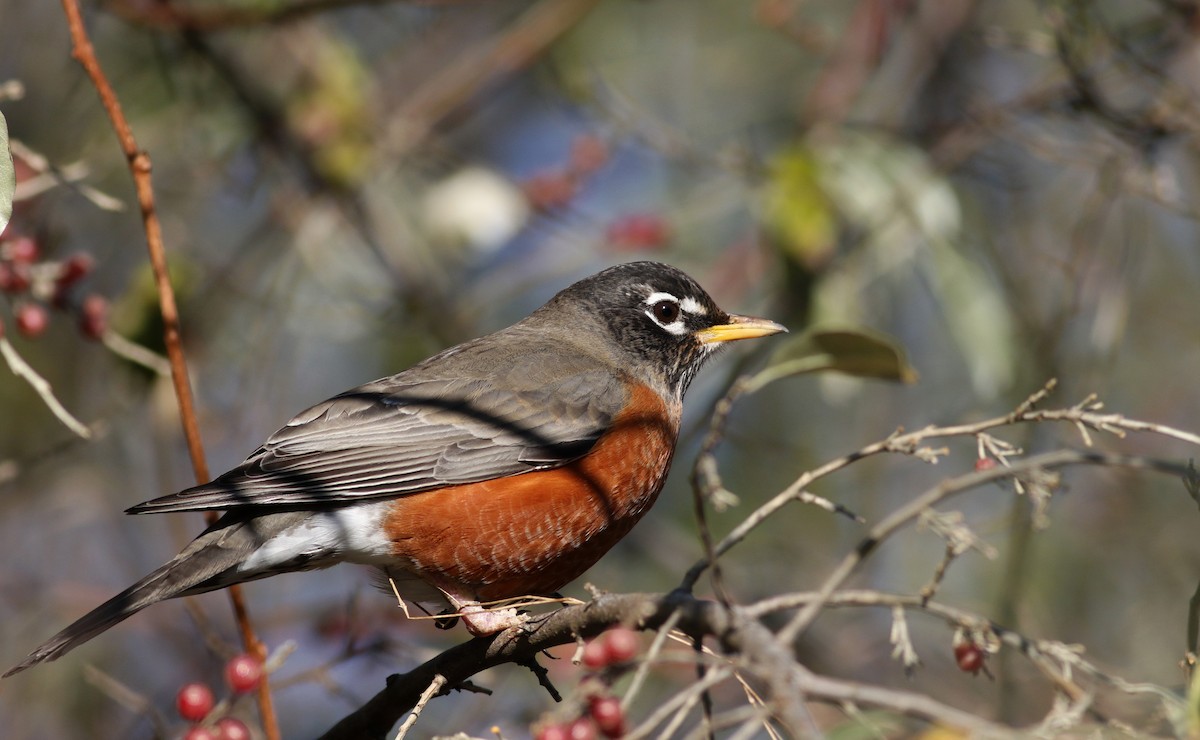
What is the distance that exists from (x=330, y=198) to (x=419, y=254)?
0.60 meters

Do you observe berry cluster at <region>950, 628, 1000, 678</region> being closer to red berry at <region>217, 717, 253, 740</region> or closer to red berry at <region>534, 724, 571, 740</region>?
red berry at <region>534, 724, 571, 740</region>

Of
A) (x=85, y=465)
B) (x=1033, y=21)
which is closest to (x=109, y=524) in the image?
(x=85, y=465)

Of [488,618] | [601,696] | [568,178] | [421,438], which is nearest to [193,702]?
[488,618]

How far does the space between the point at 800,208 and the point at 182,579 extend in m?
2.56

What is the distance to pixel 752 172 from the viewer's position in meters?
4.78

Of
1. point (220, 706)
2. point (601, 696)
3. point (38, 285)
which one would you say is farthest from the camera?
point (38, 285)

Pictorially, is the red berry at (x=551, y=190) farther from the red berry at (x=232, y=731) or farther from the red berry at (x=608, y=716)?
the red berry at (x=608, y=716)

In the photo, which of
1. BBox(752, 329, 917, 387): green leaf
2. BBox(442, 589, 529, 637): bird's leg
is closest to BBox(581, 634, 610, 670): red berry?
BBox(442, 589, 529, 637): bird's leg

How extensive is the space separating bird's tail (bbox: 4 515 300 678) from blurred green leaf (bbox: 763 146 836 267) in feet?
7.17

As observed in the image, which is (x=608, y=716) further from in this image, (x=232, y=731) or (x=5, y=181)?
(x=5, y=181)

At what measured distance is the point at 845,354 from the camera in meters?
3.02

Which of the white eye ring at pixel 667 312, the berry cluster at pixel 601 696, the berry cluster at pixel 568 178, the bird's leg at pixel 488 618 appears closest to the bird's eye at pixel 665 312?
the white eye ring at pixel 667 312

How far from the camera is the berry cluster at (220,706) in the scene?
107 inches

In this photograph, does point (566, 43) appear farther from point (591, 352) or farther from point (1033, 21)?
point (1033, 21)
